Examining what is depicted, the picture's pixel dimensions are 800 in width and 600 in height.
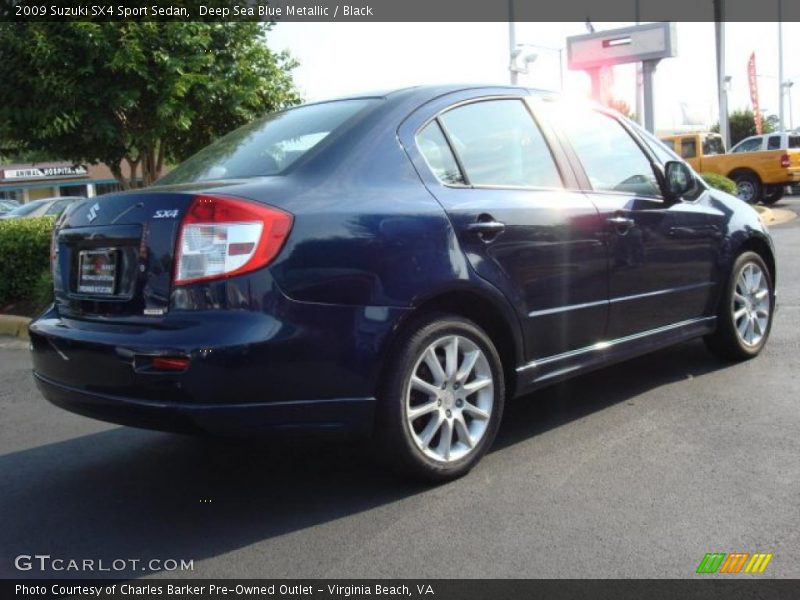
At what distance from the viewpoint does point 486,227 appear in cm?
353

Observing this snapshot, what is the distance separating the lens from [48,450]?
4.23m

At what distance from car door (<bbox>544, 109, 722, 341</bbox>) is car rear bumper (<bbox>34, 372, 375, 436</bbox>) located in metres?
1.73

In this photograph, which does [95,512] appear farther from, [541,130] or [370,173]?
[541,130]

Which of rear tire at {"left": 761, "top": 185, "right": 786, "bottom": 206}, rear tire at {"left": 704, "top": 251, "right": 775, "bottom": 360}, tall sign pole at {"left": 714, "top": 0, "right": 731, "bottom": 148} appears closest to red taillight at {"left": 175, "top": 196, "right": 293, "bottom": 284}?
rear tire at {"left": 704, "top": 251, "right": 775, "bottom": 360}

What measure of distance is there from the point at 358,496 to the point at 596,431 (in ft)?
4.52

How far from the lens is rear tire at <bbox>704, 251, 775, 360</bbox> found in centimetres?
510

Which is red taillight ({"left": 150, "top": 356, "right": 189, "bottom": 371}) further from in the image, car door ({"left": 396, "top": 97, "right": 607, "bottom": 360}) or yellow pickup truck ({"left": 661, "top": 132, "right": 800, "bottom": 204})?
yellow pickup truck ({"left": 661, "top": 132, "right": 800, "bottom": 204})

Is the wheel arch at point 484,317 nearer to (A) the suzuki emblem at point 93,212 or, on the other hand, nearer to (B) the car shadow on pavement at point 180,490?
(B) the car shadow on pavement at point 180,490

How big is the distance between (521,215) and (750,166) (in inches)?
741

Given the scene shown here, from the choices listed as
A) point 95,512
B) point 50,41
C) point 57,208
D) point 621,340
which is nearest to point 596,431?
point 621,340

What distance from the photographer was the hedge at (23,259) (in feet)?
27.3

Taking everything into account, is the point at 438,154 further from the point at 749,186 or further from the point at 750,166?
the point at 749,186

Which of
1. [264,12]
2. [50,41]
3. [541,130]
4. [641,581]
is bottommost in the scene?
[641,581]

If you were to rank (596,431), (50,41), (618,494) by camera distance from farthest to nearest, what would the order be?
(50,41), (596,431), (618,494)
